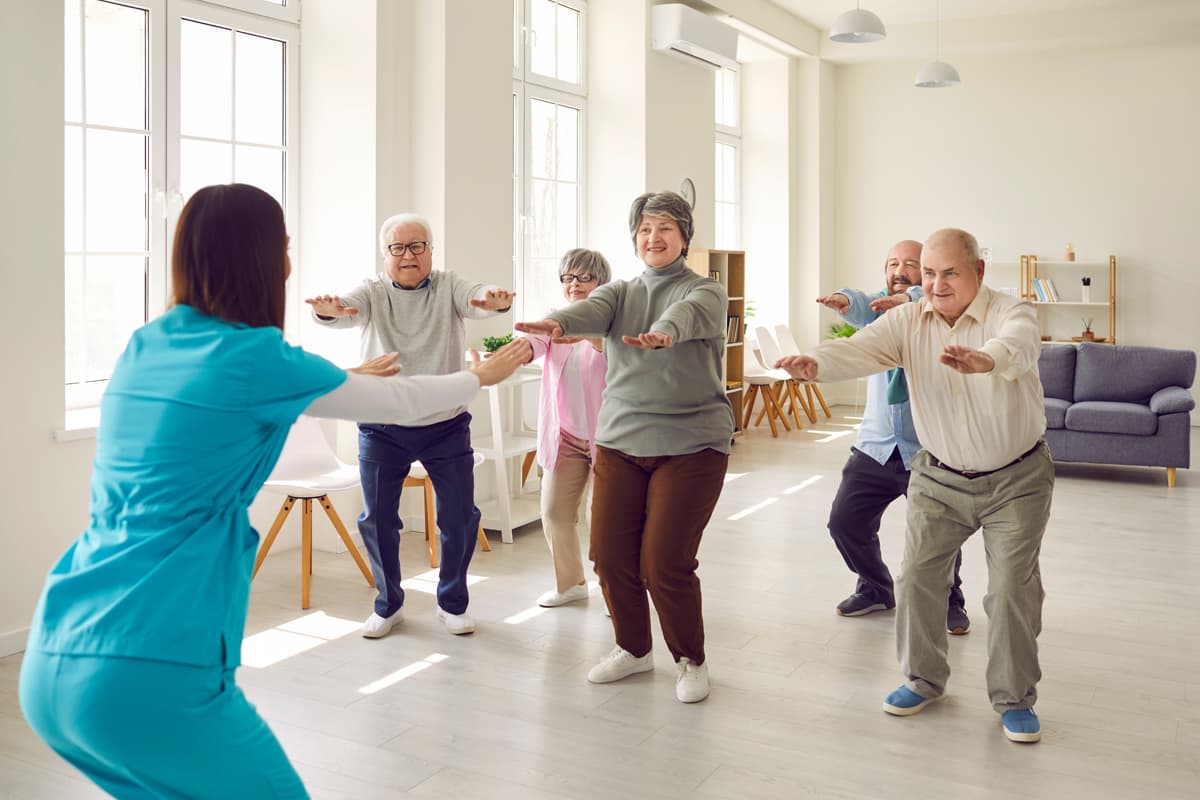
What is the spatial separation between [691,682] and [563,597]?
1163mm

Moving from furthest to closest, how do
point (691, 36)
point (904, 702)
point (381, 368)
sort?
point (691, 36)
point (904, 702)
point (381, 368)

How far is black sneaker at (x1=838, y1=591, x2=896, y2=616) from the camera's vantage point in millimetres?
4523

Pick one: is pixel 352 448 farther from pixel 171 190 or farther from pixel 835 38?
pixel 835 38

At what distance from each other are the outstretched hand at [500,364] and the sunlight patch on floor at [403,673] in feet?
5.70

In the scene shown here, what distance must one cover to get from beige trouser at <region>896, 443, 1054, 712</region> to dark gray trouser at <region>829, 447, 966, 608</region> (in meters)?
0.80

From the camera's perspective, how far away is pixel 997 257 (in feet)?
36.7

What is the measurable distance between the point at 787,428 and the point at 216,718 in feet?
28.7

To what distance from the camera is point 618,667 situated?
375 cm

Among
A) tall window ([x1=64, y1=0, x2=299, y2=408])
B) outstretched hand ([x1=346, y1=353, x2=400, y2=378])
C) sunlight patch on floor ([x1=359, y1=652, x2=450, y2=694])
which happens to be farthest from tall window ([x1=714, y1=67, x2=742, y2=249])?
outstretched hand ([x1=346, y1=353, x2=400, y2=378])

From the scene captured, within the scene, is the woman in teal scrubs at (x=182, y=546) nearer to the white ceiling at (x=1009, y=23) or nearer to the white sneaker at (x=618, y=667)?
the white sneaker at (x=618, y=667)

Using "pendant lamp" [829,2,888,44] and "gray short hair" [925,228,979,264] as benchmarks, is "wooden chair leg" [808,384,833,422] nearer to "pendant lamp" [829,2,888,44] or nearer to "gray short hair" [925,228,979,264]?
"pendant lamp" [829,2,888,44]

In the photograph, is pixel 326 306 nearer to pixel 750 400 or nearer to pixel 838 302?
pixel 838 302

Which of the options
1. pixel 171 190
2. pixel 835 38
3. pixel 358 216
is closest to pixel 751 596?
pixel 358 216

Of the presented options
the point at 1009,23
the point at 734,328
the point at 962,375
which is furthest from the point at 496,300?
the point at 1009,23
